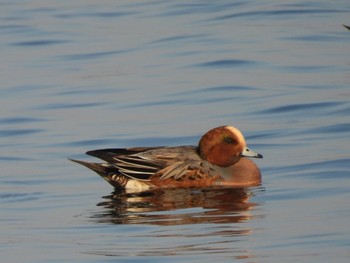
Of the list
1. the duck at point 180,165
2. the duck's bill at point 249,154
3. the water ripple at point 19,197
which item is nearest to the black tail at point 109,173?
the duck at point 180,165

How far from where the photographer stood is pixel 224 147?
1216 centimetres

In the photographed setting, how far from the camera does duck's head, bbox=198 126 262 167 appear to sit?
12.2 meters

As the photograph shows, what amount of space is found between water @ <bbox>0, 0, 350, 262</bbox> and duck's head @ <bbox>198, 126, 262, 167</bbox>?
0.99 ft

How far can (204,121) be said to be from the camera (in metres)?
14.5

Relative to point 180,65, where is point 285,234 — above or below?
below

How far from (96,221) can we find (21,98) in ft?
20.2

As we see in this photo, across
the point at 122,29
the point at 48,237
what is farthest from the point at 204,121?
the point at 122,29

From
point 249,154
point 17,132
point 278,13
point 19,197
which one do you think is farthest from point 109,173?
point 278,13

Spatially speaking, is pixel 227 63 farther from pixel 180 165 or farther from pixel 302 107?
pixel 180 165

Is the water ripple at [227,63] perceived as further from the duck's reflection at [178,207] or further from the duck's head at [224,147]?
the duck's reflection at [178,207]

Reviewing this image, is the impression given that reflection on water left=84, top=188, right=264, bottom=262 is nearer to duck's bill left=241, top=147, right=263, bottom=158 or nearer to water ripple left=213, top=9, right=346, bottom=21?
duck's bill left=241, top=147, right=263, bottom=158

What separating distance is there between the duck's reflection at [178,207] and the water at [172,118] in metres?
0.02

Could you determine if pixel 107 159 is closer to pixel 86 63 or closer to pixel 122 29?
pixel 86 63

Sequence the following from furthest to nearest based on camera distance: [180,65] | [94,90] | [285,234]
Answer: [180,65] < [94,90] < [285,234]
